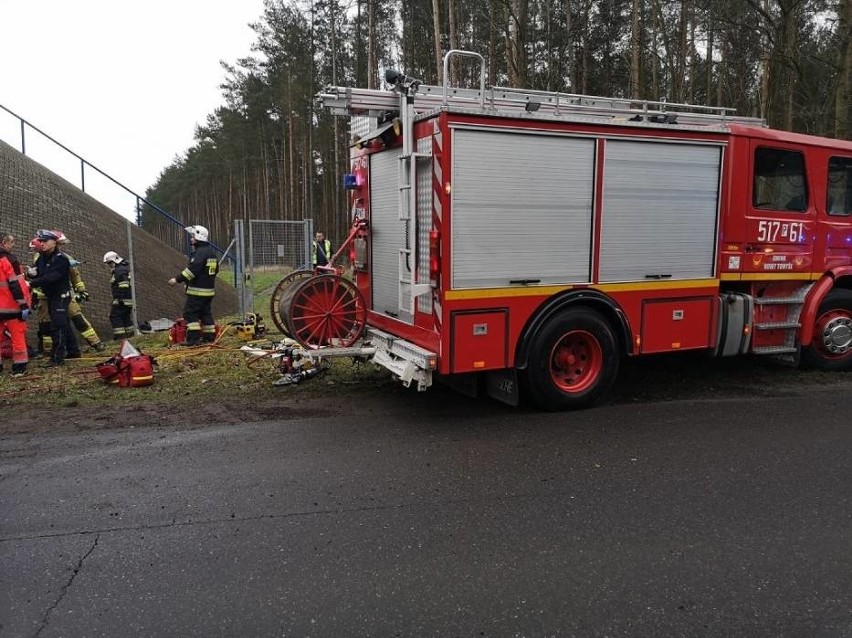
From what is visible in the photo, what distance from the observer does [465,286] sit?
5.18 m

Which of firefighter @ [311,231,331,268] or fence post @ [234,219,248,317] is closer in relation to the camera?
fence post @ [234,219,248,317]

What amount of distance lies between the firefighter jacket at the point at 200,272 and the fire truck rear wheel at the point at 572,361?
6058mm

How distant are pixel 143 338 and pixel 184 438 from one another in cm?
648

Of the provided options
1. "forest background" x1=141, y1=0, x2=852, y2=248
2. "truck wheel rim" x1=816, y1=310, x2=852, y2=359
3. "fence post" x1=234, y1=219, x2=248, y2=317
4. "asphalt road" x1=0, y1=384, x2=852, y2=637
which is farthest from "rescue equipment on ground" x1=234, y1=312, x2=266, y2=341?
"forest background" x1=141, y1=0, x2=852, y2=248

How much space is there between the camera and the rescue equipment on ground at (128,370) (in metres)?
6.86

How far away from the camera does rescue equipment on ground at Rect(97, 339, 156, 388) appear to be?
6.86m

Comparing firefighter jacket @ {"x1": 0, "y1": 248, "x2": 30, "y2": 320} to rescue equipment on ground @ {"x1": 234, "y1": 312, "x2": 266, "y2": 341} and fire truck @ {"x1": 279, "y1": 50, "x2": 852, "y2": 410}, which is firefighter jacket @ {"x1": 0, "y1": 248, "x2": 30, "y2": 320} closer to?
rescue equipment on ground @ {"x1": 234, "y1": 312, "x2": 266, "y2": 341}

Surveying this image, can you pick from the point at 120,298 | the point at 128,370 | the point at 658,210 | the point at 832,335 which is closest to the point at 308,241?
the point at 120,298

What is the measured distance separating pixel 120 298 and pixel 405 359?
7386 mm

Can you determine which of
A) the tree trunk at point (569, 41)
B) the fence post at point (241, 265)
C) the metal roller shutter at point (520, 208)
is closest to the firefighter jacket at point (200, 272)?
the fence post at point (241, 265)

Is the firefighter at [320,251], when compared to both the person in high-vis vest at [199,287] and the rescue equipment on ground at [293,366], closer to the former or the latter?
the person in high-vis vest at [199,287]

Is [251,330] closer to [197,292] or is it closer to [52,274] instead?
[197,292]

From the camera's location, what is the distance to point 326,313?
600 centimetres

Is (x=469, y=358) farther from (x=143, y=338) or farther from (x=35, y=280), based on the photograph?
(x=143, y=338)
